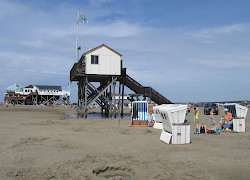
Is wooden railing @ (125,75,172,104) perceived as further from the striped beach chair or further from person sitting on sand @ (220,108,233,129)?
person sitting on sand @ (220,108,233,129)

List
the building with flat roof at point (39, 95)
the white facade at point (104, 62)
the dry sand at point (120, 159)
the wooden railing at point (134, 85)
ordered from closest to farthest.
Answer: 1. the dry sand at point (120, 159)
2. the white facade at point (104, 62)
3. the wooden railing at point (134, 85)
4. the building with flat roof at point (39, 95)

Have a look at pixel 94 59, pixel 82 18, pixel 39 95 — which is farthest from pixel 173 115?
pixel 39 95

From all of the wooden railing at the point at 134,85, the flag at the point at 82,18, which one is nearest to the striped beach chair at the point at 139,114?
the wooden railing at the point at 134,85

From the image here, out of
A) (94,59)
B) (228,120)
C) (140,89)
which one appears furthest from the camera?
(140,89)

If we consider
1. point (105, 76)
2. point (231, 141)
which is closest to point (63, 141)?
point (231, 141)

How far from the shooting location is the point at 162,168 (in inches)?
277

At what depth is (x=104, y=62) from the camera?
2673cm

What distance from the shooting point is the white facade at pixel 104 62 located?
86.4 ft

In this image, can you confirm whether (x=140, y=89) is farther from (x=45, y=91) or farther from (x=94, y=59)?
(x=45, y=91)

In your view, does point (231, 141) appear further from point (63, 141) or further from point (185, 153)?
point (63, 141)

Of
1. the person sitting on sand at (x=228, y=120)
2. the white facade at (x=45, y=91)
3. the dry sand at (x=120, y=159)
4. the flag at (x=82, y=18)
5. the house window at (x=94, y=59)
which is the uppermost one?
the flag at (x=82, y=18)

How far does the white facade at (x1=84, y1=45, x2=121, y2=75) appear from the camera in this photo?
86.4 feet

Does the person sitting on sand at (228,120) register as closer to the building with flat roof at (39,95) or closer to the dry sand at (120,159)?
the dry sand at (120,159)

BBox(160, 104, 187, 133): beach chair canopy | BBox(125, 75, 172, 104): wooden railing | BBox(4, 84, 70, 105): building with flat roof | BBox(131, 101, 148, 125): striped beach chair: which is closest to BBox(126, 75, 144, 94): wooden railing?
BBox(125, 75, 172, 104): wooden railing
